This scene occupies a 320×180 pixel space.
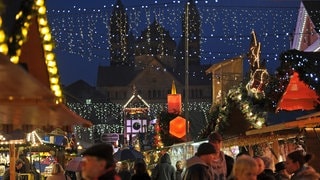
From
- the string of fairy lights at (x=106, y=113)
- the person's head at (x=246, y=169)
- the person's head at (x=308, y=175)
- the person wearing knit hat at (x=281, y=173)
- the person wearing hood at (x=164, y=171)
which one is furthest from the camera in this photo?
the string of fairy lights at (x=106, y=113)

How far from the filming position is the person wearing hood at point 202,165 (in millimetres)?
8266

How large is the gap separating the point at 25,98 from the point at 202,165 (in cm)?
410

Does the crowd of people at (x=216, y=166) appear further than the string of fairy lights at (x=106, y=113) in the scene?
No

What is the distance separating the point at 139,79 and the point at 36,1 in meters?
102

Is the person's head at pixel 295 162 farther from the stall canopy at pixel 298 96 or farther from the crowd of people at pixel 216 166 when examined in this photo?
the stall canopy at pixel 298 96

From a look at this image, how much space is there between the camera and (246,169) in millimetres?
6715

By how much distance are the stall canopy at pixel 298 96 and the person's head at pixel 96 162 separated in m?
11.6

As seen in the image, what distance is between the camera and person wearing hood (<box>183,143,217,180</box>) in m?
8.27

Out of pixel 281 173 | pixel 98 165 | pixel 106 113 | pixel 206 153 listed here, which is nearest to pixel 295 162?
pixel 206 153

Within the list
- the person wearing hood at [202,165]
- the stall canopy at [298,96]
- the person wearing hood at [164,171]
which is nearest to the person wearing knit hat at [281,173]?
the person wearing hood at [202,165]

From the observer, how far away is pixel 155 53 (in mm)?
113312

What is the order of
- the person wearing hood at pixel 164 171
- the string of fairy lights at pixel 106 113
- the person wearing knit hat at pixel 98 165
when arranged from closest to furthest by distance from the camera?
the person wearing knit hat at pixel 98 165
the person wearing hood at pixel 164 171
the string of fairy lights at pixel 106 113

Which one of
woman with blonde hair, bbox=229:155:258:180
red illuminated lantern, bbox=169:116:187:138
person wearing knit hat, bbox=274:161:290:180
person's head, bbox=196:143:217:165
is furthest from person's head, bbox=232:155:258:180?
red illuminated lantern, bbox=169:116:187:138

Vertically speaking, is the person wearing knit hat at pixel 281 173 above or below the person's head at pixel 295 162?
below
